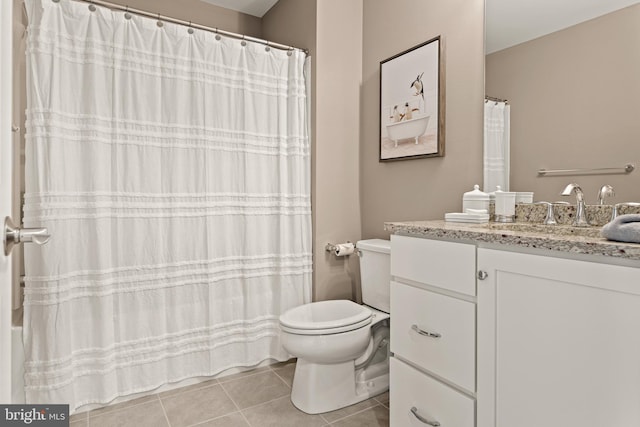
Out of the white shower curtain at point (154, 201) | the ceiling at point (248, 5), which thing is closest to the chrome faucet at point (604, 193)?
the white shower curtain at point (154, 201)

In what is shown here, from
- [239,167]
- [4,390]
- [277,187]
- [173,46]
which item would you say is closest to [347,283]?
[277,187]

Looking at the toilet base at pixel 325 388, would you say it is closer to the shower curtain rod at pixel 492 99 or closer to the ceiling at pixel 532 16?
the shower curtain rod at pixel 492 99

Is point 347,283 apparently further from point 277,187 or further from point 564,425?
point 564,425

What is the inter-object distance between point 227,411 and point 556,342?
5.12 feet

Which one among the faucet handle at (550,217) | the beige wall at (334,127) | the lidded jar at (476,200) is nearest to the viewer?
the faucet handle at (550,217)

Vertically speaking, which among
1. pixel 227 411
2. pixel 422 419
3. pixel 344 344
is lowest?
pixel 227 411

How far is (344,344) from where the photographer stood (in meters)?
1.83

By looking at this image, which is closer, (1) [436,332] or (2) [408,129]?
(1) [436,332]

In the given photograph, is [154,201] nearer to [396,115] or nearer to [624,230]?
[396,115]

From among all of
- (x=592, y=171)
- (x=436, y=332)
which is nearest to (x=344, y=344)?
(x=436, y=332)

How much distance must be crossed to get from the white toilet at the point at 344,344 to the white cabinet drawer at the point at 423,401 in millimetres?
364

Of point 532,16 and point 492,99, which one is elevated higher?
point 532,16

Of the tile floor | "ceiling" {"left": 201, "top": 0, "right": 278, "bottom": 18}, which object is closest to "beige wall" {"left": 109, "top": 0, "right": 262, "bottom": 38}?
"ceiling" {"left": 201, "top": 0, "right": 278, "bottom": 18}

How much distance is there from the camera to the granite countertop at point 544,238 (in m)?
0.88
